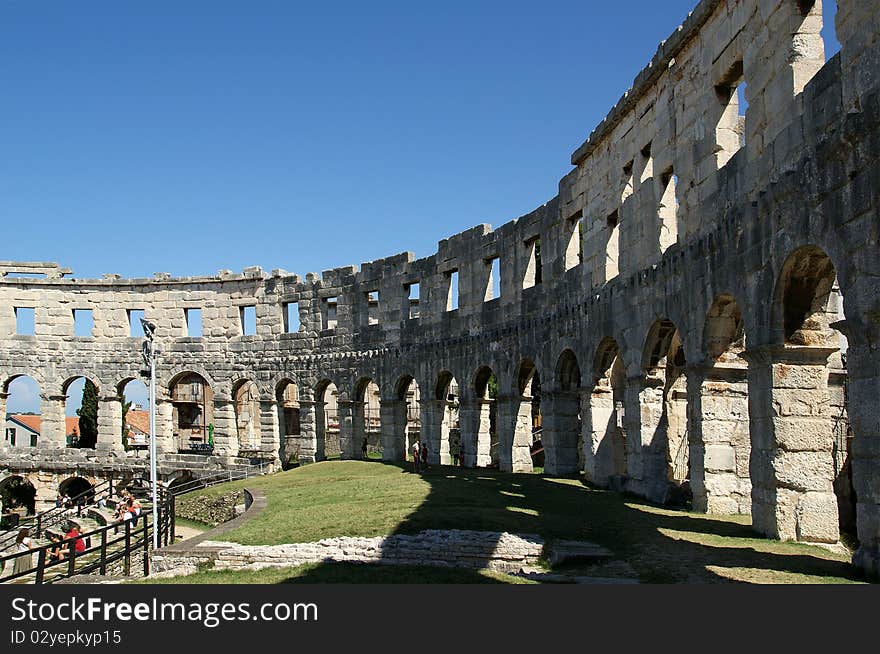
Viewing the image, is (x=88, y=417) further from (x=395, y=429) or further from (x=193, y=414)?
(x=395, y=429)

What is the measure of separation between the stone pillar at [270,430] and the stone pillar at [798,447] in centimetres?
2292

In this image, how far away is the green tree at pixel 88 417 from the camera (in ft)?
138

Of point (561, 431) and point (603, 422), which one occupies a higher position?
point (603, 422)

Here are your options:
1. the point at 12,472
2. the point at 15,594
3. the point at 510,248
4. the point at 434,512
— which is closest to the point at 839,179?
the point at 434,512

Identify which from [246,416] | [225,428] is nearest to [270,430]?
[225,428]

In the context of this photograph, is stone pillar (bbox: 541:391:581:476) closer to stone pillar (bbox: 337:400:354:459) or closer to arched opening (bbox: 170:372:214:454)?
stone pillar (bbox: 337:400:354:459)

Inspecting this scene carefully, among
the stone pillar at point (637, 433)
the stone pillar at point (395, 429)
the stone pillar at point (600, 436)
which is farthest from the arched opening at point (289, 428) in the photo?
the stone pillar at point (637, 433)

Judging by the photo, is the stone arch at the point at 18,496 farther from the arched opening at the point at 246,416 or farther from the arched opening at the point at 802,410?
the arched opening at the point at 802,410

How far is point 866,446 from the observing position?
876 cm

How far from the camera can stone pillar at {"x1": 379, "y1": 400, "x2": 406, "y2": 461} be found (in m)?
29.4

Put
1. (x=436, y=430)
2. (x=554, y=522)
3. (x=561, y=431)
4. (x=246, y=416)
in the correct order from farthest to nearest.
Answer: (x=246, y=416) → (x=436, y=430) → (x=561, y=431) → (x=554, y=522)

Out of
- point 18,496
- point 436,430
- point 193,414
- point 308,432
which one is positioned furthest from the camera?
point 193,414

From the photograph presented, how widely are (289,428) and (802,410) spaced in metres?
31.6

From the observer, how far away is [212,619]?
6.34 meters
